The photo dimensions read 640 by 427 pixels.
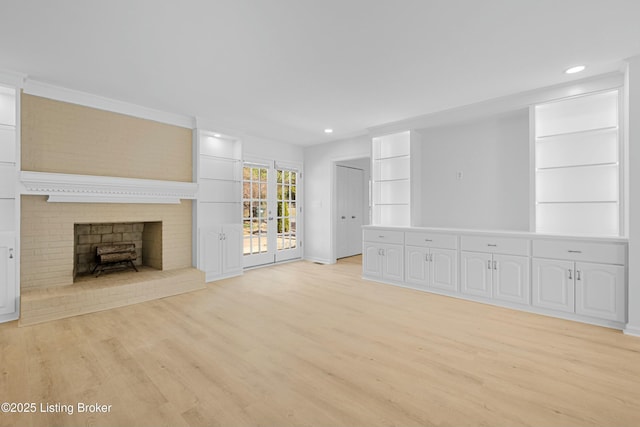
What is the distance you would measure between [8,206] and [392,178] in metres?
5.39

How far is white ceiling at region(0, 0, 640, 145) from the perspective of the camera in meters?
2.19

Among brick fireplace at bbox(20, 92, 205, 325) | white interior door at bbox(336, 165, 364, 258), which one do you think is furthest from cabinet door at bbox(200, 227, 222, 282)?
white interior door at bbox(336, 165, 364, 258)

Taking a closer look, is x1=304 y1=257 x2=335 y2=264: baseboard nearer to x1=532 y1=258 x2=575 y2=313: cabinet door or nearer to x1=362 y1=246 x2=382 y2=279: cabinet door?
x1=362 y1=246 x2=382 y2=279: cabinet door

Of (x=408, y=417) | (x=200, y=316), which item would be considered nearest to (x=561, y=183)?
(x=408, y=417)

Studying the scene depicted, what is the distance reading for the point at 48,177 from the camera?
138 inches

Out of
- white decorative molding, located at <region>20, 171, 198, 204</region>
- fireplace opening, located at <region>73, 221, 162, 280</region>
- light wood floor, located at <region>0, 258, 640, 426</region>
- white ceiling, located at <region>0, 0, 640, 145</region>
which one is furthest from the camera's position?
fireplace opening, located at <region>73, 221, 162, 280</region>

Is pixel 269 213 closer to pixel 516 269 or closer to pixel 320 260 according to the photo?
pixel 320 260

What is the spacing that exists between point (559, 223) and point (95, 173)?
6218 millimetres

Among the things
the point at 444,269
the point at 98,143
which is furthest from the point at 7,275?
the point at 444,269

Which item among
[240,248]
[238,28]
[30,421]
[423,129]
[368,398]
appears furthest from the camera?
[240,248]

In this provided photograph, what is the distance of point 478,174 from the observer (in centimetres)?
456

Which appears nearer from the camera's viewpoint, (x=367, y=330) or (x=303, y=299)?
(x=367, y=330)

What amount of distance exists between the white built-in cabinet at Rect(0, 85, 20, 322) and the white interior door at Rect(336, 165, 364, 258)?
5473 mm

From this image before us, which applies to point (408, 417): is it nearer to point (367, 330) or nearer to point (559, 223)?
point (367, 330)
